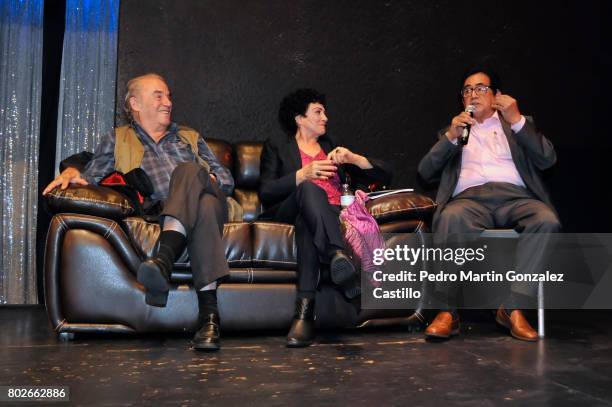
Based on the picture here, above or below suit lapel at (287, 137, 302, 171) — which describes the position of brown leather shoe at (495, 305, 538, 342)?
below

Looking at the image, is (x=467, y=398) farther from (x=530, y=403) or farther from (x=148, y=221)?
(x=148, y=221)

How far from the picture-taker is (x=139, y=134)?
347 centimetres

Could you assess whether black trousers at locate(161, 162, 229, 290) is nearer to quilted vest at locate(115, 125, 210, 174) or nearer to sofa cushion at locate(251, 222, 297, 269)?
sofa cushion at locate(251, 222, 297, 269)

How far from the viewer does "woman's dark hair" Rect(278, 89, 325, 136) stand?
3744mm

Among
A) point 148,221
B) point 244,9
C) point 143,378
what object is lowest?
point 143,378

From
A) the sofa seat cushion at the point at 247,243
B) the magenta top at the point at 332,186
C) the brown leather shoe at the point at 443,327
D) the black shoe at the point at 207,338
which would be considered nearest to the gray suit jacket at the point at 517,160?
the magenta top at the point at 332,186

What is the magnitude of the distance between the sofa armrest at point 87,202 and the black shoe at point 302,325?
2.82 ft

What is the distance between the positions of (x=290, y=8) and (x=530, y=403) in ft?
10.6

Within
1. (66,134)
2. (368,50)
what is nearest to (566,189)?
(368,50)

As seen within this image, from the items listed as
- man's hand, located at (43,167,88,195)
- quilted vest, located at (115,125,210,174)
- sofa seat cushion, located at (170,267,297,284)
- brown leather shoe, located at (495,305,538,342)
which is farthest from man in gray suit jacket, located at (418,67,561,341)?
man's hand, located at (43,167,88,195)

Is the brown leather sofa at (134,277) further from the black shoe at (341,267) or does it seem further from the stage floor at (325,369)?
the black shoe at (341,267)

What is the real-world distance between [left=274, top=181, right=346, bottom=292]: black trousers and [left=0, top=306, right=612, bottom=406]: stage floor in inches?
11.9

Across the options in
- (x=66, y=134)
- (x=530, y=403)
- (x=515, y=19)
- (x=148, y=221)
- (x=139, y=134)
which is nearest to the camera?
(x=530, y=403)

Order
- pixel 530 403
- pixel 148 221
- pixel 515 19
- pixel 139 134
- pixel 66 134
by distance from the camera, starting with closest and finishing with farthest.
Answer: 1. pixel 530 403
2. pixel 148 221
3. pixel 139 134
4. pixel 66 134
5. pixel 515 19
